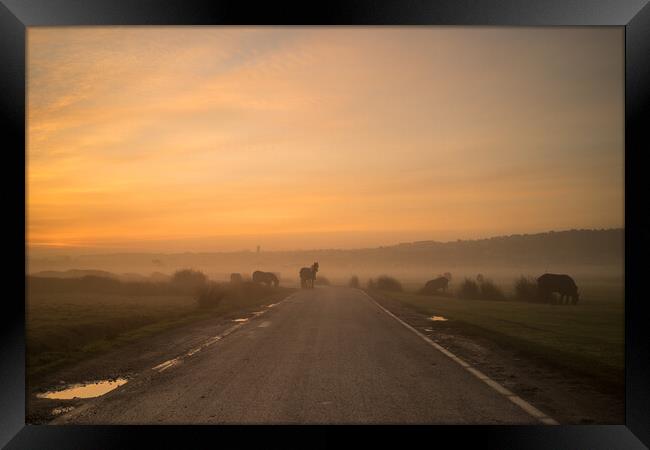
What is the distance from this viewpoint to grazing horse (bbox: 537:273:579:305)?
39500mm

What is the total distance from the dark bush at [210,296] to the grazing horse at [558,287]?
23.2 metres

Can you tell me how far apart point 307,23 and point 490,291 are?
40830 millimetres

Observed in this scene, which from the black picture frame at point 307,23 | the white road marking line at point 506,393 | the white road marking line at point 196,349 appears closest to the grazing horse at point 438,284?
the white road marking line at point 196,349

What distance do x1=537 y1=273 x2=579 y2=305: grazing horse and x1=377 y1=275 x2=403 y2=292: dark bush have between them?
84.6 feet

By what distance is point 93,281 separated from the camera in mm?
49125

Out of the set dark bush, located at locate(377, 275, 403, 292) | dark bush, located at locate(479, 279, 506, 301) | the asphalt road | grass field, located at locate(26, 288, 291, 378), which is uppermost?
the asphalt road

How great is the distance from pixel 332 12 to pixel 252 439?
530 cm

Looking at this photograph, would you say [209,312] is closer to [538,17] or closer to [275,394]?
[275,394]

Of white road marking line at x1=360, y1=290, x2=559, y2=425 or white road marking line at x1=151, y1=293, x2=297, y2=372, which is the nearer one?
white road marking line at x1=360, y1=290, x2=559, y2=425

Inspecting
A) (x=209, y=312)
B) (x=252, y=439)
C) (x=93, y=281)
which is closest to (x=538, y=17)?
(x=252, y=439)

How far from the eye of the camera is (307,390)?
9.24m

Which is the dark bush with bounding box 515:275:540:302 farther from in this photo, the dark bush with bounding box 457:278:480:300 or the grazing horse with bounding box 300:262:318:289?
the grazing horse with bounding box 300:262:318:289

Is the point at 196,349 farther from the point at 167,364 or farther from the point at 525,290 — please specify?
the point at 525,290

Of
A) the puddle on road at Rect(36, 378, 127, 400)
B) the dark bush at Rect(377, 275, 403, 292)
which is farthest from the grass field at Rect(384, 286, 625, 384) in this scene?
the dark bush at Rect(377, 275, 403, 292)
